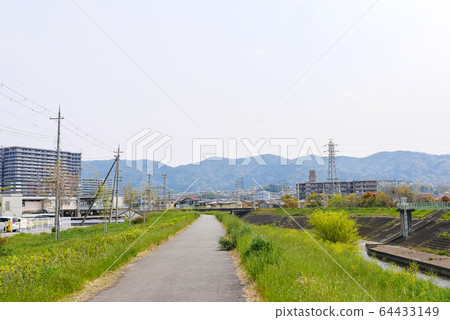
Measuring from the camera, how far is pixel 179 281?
11.7 m

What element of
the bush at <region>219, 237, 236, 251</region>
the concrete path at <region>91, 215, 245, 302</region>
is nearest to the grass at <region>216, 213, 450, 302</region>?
the concrete path at <region>91, 215, 245, 302</region>

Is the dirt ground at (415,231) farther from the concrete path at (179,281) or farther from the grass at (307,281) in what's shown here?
the concrete path at (179,281)

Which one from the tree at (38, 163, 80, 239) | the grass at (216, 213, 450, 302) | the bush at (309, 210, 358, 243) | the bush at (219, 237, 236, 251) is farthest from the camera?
the bush at (309, 210, 358, 243)

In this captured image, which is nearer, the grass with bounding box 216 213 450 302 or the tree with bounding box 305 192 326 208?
the grass with bounding box 216 213 450 302

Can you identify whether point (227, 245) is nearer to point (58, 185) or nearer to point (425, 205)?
point (58, 185)

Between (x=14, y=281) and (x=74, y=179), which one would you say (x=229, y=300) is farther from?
(x=74, y=179)

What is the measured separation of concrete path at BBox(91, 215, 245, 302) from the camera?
31.7 feet

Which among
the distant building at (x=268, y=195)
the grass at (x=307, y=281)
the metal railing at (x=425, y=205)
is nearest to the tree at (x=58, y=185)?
the grass at (x=307, y=281)

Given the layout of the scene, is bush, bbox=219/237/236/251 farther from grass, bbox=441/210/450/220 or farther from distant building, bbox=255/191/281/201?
distant building, bbox=255/191/281/201

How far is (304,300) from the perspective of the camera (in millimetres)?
7688

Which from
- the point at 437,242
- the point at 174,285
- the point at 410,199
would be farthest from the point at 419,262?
the point at 410,199

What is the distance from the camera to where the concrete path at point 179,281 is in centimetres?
966

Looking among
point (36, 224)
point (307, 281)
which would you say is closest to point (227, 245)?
point (307, 281)

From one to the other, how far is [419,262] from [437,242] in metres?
13.5
